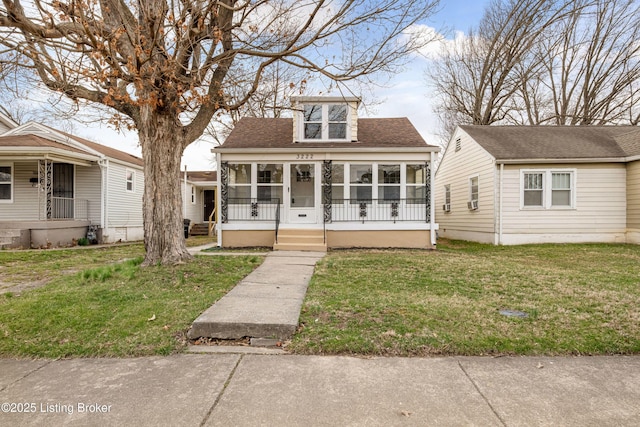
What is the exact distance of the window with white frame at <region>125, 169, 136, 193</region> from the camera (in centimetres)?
1561

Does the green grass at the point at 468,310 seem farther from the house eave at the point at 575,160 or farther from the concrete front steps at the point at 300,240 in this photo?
the house eave at the point at 575,160

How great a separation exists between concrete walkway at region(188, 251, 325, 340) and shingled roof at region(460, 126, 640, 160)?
10.00 metres

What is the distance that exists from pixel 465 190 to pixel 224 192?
10230 mm

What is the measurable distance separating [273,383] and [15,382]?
202cm

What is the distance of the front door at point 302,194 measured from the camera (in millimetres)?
11539

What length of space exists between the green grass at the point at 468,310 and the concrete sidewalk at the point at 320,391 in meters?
0.20

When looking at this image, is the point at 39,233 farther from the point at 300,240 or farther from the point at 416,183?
the point at 416,183

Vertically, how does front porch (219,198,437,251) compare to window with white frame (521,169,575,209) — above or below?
below

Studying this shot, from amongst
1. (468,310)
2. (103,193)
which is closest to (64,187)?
(103,193)

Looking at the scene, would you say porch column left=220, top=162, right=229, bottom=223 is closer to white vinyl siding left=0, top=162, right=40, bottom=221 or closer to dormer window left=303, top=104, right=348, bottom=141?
dormer window left=303, top=104, right=348, bottom=141

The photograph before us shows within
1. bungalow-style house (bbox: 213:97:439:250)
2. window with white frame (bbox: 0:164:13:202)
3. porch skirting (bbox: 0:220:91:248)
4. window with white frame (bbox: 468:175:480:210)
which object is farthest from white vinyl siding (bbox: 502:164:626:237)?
window with white frame (bbox: 0:164:13:202)

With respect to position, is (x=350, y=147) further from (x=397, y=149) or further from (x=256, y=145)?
(x=256, y=145)

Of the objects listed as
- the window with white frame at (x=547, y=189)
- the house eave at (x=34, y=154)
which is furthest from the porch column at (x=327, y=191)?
the house eave at (x=34, y=154)

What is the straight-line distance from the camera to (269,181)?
38.0 feet
